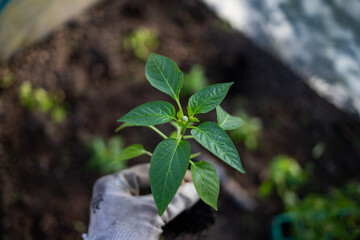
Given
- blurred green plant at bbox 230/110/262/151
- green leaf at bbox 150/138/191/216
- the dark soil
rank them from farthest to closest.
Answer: blurred green plant at bbox 230/110/262/151 < the dark soil < green leaf at bbox 150/138/191/216

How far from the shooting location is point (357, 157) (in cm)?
272

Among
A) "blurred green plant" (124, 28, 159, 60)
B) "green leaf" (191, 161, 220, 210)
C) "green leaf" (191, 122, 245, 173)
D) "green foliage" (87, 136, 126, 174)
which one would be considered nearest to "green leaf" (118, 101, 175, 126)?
"green leaf" (191, 122, 245, 173)

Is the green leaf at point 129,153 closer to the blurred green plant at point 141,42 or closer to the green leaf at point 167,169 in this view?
the green leaf at point 167,169

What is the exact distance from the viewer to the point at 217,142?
92 centimetres

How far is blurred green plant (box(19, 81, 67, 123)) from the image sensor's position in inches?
103

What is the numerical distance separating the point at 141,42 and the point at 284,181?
1913 millimetres

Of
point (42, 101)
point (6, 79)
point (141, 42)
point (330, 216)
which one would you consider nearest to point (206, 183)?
point (330, 216)

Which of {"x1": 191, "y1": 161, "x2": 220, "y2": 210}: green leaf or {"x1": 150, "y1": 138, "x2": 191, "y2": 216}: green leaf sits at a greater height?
{"x1": 150, "y1": 138, "x2": 191, "y2": 216}: green leaf

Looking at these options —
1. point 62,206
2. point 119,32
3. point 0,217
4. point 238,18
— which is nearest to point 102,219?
point 62,206

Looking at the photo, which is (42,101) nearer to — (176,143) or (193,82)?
(193,82)

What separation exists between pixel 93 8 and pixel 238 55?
1612 millimetres

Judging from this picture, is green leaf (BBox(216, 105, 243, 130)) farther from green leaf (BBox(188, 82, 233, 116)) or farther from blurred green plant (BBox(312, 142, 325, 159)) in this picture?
blurred green plant (BBox(312, 142, 325, 159))

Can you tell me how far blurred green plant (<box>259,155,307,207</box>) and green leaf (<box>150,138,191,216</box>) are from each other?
6.15 ft

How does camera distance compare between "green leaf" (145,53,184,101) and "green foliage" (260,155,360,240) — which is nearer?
"green leaf" (145,53,184,101)
